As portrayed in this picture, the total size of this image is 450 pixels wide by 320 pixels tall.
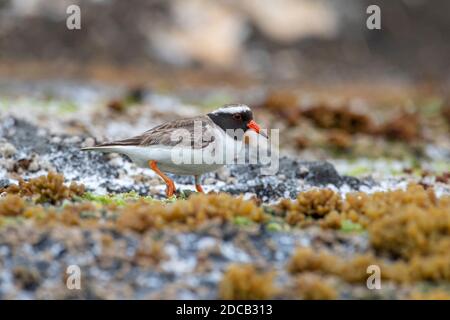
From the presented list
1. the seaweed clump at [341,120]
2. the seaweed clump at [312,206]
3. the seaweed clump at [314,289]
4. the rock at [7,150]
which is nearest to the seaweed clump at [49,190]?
the seaweed clump at [312,206]

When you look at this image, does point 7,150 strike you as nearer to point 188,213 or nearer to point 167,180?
point 167,180

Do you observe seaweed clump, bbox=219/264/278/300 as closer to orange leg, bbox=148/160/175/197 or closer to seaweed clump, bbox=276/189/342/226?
seaweed clump, bbox=276/189/342/226

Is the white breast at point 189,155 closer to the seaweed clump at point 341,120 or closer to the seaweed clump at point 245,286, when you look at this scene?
the seaweed clump at point 245,286

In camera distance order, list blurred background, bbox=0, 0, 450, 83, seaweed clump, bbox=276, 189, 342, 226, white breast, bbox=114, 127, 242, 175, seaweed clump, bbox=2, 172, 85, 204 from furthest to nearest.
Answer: blurred background, bbox=0, 0, 450, 83, white breast, bbox=114, 127, 242, 175, seaweed clump, bbox=2, 172, 85, 204, seaweed clump, bbox=276, 189, 342, 226

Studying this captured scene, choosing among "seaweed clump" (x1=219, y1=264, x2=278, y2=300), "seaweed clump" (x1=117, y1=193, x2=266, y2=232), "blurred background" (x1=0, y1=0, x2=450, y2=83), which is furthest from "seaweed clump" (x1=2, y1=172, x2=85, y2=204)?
"blurred background" (x1=0, y1=0, x2=450, y2=83)

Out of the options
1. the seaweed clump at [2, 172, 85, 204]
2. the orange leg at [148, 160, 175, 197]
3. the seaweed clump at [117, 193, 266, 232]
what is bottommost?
the seaweed clump at [117, 193, 266, 232]

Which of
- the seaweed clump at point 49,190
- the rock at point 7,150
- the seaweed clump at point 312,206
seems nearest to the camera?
the seaweed clump at point 312,206
